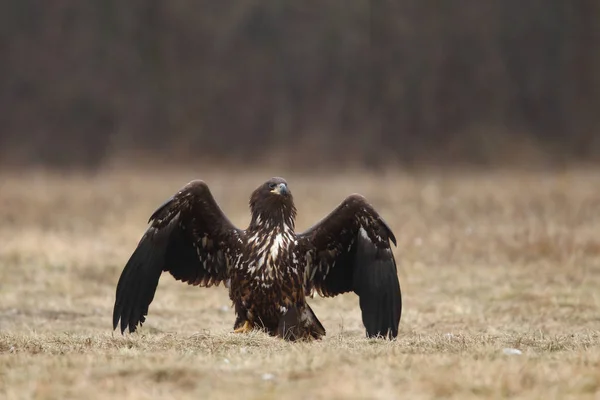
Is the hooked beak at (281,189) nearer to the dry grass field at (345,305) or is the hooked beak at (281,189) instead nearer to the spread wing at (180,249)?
the spread wing at (180,249)

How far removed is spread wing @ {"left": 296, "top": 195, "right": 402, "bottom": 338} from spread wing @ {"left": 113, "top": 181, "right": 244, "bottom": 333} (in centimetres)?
72

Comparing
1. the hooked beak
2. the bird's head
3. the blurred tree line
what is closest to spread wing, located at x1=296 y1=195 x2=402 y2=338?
the bird's head

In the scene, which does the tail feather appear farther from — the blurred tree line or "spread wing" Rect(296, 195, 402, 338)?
the blurred tree line

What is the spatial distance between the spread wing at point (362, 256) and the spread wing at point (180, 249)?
28.5 inches

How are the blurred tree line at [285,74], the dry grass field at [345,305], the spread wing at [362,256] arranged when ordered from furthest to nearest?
the blurred tree line at [285,74], the spread wing at [362,256], the dry grass field at [345,305]

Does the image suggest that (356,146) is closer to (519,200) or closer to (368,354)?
(519,200)

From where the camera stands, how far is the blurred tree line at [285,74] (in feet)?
119

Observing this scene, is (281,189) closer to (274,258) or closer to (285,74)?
(274,258)

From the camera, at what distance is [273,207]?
9031mm

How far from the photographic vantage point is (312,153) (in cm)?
Answer: 3512

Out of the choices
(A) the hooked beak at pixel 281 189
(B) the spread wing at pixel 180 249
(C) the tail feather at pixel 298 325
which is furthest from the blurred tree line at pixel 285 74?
(C) the tail feather at pixel 298 325

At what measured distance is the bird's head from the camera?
355 inches

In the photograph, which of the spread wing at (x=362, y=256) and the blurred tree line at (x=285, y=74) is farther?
the blurred tree line at (x=285, y=74)

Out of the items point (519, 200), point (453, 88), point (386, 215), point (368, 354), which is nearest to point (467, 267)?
point (386, 215)
